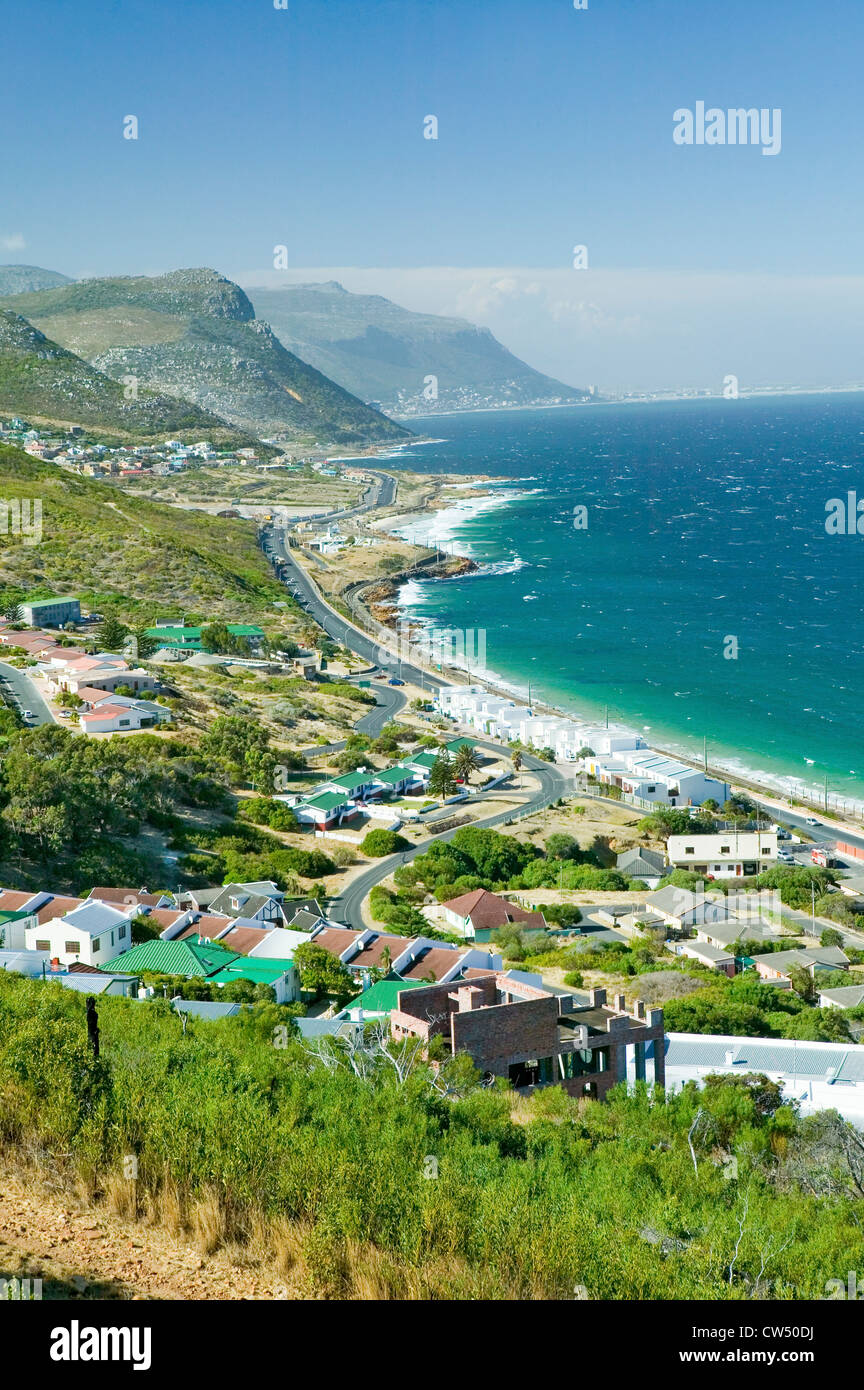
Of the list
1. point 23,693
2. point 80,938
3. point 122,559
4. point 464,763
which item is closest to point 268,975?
point 80,938

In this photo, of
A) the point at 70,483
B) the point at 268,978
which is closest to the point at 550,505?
the point at 70,483

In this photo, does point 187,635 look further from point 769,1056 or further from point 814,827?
point 769,1056

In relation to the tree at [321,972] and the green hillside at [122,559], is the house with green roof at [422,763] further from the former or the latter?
the green hillside at [122,559]

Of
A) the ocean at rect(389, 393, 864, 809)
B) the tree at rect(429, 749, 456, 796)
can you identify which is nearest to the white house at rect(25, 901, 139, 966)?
the tree at rect(429, 749, 456, 796)

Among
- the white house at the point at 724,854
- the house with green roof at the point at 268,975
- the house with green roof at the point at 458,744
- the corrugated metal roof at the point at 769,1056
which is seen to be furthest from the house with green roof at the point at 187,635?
the corrugated metal roof at the point at 769,1056

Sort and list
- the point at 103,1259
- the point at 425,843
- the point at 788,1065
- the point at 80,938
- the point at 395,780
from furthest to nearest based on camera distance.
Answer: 1. the point at 395,780
2. the point at 425,843
3. the point at 80,938
4. the point at 788,1065
5. the point at 103,1259

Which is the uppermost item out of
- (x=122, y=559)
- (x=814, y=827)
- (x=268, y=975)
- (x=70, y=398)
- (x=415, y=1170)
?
(x=70, y=398)
